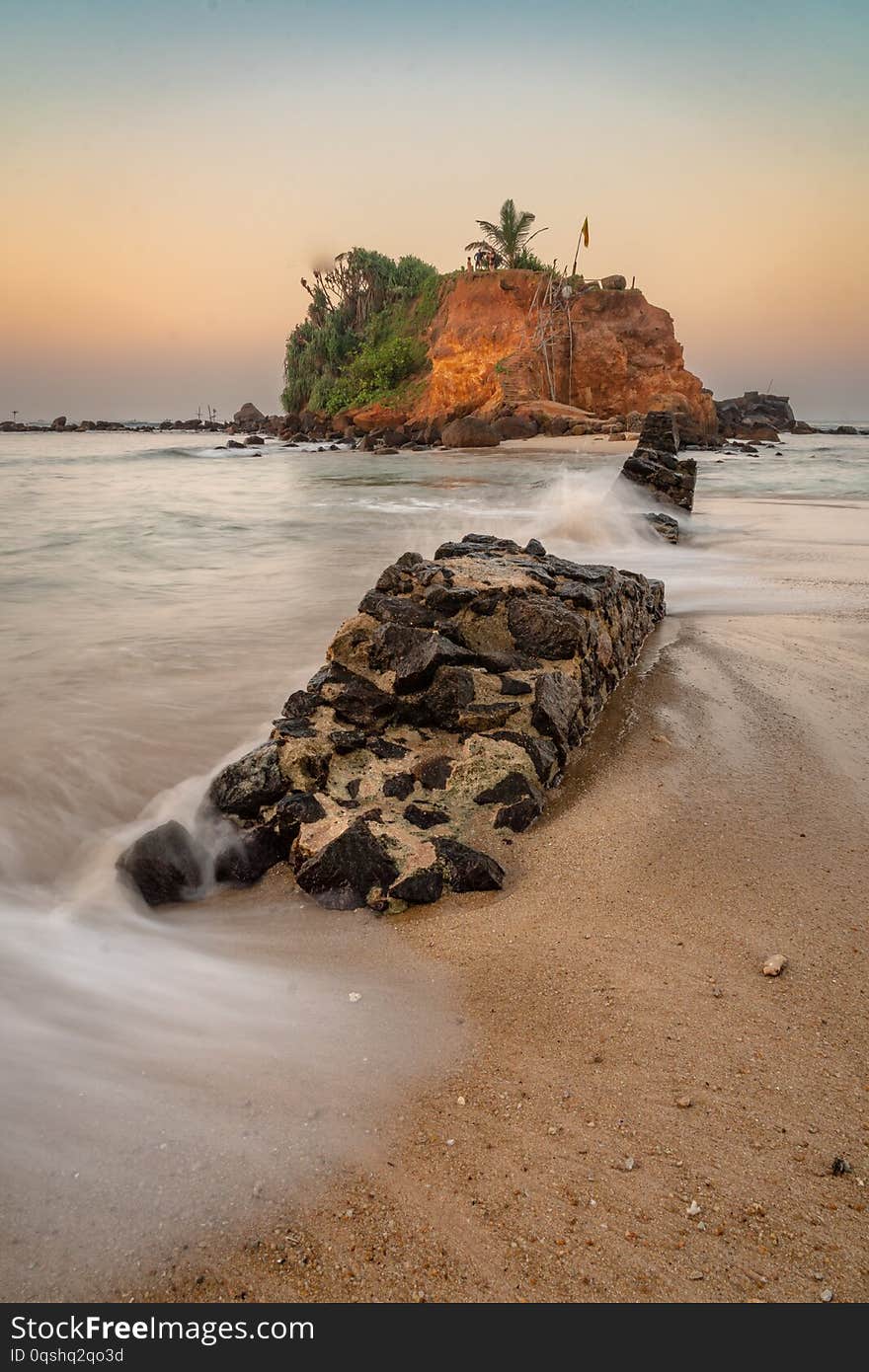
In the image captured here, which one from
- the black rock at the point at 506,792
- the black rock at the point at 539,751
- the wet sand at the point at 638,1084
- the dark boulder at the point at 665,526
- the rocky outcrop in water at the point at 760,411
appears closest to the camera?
the wet sand at the point at 638,1084

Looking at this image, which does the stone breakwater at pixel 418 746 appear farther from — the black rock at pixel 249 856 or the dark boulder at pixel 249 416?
the dark boulder at pixel 249 416

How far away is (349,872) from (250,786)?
0.52 meters

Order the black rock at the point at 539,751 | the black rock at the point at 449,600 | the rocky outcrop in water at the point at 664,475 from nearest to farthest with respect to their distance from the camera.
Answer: the black rock at the point at 539,751, the black rock at the point at 449,600, the rocky outcrop in water at the point at 664,475

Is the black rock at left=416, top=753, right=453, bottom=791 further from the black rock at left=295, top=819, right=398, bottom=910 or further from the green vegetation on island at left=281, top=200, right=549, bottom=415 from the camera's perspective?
the green vegetation on island at left=281, top=200, right=549, bottom=415

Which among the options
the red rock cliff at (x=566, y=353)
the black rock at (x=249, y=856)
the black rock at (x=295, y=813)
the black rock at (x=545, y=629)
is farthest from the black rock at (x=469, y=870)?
the red rock cliff at (x=566, y=353)

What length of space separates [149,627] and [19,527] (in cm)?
744

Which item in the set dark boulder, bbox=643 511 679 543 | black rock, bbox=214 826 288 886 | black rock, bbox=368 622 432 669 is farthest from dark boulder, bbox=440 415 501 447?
black rock, bbox=214 826 288 886

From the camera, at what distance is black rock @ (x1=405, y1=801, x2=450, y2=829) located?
2.19m

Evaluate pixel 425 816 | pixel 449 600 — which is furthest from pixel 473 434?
pixel 425 816

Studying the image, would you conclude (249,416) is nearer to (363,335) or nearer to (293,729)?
(363,335)

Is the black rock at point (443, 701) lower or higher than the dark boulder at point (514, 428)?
lower

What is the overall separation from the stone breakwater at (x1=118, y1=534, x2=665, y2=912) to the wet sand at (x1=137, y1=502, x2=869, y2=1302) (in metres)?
0.17

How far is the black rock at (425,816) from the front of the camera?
7.20ft

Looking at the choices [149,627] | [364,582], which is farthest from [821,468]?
[149,627]
